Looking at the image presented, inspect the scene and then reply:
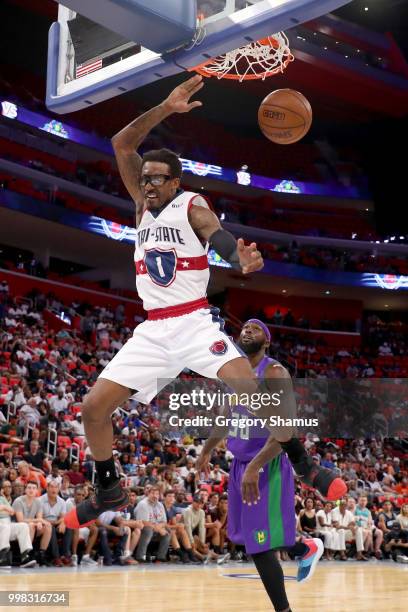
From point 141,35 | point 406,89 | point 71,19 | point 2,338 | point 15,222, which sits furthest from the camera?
point 406,89

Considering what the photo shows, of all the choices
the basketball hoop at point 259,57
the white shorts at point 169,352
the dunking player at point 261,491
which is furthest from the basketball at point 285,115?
the white shorts at point 169,352

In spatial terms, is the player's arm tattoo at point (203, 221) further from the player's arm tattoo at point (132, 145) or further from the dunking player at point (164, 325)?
the player's arm tattoo at point (132, 145)

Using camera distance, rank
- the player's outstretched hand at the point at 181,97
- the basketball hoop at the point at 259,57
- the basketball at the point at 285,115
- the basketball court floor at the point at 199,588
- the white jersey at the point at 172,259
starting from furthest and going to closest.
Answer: the basketball at the point at 285,115
the basketball hoop at the point at 259,57
the basketball court floor at the point at 199,588
the player's outstretched hand at the point at 181,97
the white jersey at the point at 172,259

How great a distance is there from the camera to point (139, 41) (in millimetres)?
5203

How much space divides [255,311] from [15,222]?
11731 mm

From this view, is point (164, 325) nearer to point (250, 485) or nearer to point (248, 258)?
point (248, 258)

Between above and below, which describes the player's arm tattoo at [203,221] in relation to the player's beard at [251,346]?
above

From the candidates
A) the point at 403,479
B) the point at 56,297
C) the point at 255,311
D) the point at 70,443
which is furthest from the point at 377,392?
the point at 70,443

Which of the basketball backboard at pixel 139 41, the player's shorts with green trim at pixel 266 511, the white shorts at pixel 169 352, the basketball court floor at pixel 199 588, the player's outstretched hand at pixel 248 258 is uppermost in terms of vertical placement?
the basketball backboard at pixel 139 41

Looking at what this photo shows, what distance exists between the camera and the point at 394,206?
32.8 metres

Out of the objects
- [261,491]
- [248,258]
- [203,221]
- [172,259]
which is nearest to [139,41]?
[203,221]

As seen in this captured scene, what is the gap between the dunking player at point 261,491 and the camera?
5434 mm

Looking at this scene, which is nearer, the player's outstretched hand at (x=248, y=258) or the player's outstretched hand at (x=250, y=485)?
the player's outstretched hand at (x=248, y=258)

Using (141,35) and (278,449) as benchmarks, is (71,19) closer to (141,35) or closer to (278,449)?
(141,35)
